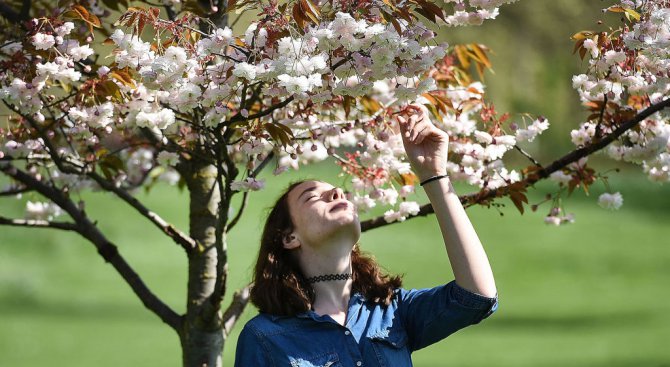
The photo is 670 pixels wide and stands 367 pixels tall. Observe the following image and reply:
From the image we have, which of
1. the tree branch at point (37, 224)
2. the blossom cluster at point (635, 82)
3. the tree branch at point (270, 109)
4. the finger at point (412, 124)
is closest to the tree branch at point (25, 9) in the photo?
the tree branch at point (37, 224)

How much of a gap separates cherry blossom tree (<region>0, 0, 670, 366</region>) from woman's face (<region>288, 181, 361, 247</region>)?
0.70 feet

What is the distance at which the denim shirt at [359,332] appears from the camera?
2100 millimetres

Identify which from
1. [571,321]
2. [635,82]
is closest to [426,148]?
[635,82]

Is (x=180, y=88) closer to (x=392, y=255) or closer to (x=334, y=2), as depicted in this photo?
(x=334, y=2)

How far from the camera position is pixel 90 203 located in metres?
17.2

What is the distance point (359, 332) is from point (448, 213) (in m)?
0.31

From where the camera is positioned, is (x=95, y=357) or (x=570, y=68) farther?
(x=570, y=68)

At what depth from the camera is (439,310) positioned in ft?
7.04

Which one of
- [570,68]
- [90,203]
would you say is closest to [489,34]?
[570,68]

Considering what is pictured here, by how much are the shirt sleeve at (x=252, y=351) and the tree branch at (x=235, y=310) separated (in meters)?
1.05

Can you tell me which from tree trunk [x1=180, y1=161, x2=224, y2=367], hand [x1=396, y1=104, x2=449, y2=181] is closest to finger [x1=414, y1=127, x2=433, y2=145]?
hand [x1=396, y1=104, x2=449, y2=181]

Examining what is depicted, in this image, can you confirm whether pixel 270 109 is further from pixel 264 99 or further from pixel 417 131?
pixel 264 99

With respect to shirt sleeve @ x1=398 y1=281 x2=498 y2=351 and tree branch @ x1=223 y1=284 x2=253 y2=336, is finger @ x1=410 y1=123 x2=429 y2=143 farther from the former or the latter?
tree branch @ x1=223 y1=284 x2=253 y2=336

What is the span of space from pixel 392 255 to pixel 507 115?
1153 centimetres
